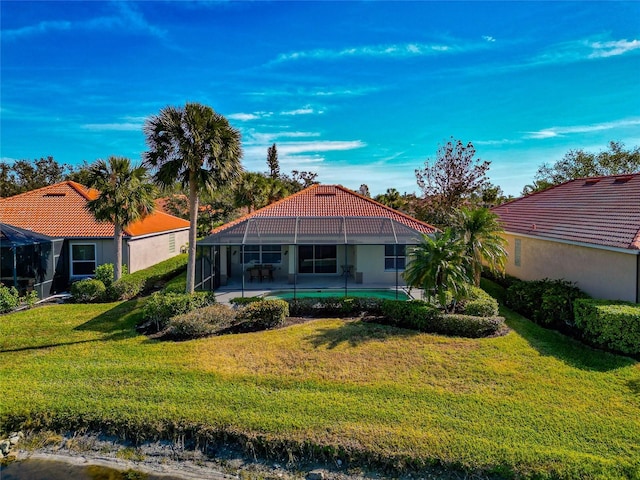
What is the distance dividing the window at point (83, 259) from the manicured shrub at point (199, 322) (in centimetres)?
977

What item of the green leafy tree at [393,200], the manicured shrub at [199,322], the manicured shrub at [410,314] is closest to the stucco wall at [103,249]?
the manicured shrub at [199,322]

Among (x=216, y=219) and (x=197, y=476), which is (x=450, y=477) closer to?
(x=197, y=476)

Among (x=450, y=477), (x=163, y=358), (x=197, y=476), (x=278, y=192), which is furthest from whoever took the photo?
(x=278, y=192)

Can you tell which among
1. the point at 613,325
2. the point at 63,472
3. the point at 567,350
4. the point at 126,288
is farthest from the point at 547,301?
the point at 126,288

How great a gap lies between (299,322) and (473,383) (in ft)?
20.3

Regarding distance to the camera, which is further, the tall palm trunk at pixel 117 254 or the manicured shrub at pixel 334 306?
the tall palm trunk at pixel 117 254

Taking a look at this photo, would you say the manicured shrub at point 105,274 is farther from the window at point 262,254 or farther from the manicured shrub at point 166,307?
the window at point 262,254

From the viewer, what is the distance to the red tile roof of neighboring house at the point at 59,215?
18688 millimetres

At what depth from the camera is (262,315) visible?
39.8 feet

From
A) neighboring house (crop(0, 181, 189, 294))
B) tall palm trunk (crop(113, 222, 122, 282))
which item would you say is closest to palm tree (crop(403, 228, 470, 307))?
tall palm trunk (crop(113, 222, 122, 282))

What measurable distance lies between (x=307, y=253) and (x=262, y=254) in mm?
2475

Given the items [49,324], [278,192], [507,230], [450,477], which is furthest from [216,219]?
[450,477]

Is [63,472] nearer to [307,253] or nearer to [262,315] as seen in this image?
[262,315]

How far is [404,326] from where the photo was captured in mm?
11984
